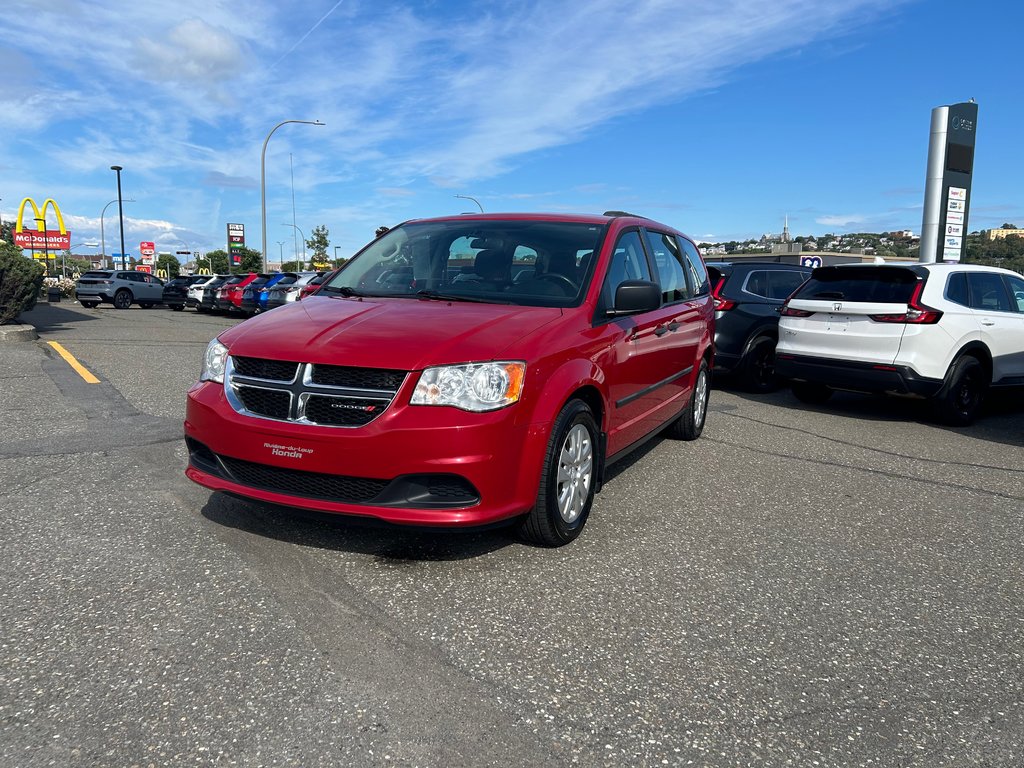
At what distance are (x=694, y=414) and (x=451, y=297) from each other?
304cm

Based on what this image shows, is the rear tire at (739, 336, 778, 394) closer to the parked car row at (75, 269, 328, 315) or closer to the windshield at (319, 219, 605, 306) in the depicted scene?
the windshield at (319, 219, 605, 306)

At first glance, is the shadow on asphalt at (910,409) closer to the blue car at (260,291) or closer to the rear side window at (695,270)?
the rear side window at (695,270)

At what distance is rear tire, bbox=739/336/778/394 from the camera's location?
9.45m

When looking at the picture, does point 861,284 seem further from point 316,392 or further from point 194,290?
point 194,290

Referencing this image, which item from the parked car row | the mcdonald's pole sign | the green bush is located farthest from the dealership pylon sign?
the green bush

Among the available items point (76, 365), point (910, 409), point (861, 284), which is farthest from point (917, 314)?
point (76, 365)

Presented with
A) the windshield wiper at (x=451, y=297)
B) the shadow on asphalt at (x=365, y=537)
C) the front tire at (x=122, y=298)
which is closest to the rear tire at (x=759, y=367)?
the windshield wiper at (x=451, y=297)

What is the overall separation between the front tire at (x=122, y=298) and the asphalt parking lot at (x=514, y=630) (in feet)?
93.3

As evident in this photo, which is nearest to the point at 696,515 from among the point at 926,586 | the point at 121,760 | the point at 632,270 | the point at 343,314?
the point at 926,586

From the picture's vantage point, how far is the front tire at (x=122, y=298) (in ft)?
100

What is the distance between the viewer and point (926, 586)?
3674 mm

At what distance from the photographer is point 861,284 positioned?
794cm

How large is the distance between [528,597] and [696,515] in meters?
1.61

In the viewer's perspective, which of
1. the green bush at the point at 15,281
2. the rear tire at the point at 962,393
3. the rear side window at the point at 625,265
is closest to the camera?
the rear side window at the point at 625,265
